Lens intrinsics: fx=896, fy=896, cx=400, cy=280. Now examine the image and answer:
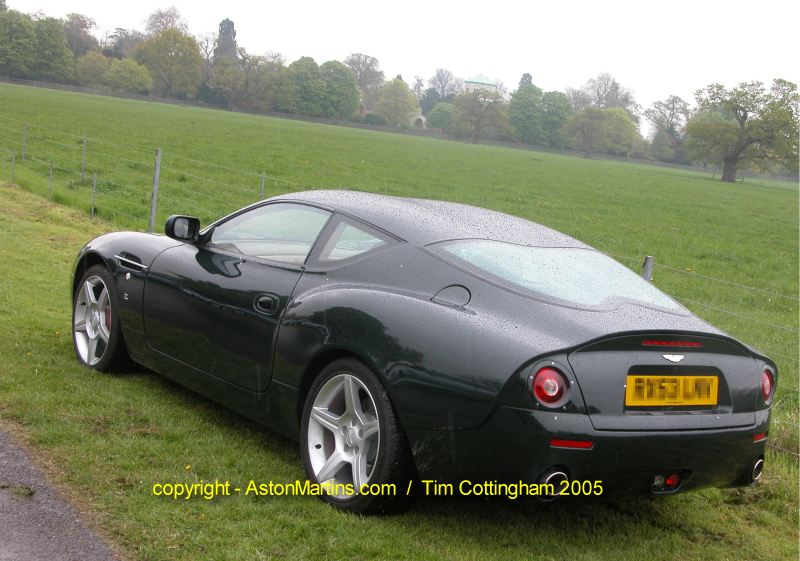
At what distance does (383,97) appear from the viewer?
5192 inches

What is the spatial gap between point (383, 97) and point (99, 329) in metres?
129

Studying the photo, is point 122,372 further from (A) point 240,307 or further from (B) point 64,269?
(B) point 64,269

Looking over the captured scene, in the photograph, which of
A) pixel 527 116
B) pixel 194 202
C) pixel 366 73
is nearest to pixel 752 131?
pixel 527 116

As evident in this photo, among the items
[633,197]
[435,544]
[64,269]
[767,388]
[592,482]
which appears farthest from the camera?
[633,197]

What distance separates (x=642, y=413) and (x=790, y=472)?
2.11 m

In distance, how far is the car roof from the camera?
4102 mm

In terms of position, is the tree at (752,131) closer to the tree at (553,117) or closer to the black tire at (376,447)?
the tree at (553,117)

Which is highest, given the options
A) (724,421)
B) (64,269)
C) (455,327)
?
(455,327)

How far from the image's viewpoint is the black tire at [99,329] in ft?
17.7

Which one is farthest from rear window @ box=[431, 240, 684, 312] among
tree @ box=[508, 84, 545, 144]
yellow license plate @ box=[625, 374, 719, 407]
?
tree @ box=[508, 84, 545, 144]

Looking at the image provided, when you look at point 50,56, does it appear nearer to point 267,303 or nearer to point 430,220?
point 267,303

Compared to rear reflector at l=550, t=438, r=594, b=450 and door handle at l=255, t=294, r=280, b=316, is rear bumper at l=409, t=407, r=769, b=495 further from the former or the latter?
door handle at l=255, t=294, r=280, b=316

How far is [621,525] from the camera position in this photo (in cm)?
390

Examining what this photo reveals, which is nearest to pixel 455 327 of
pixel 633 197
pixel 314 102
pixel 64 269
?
pixel 64 269
